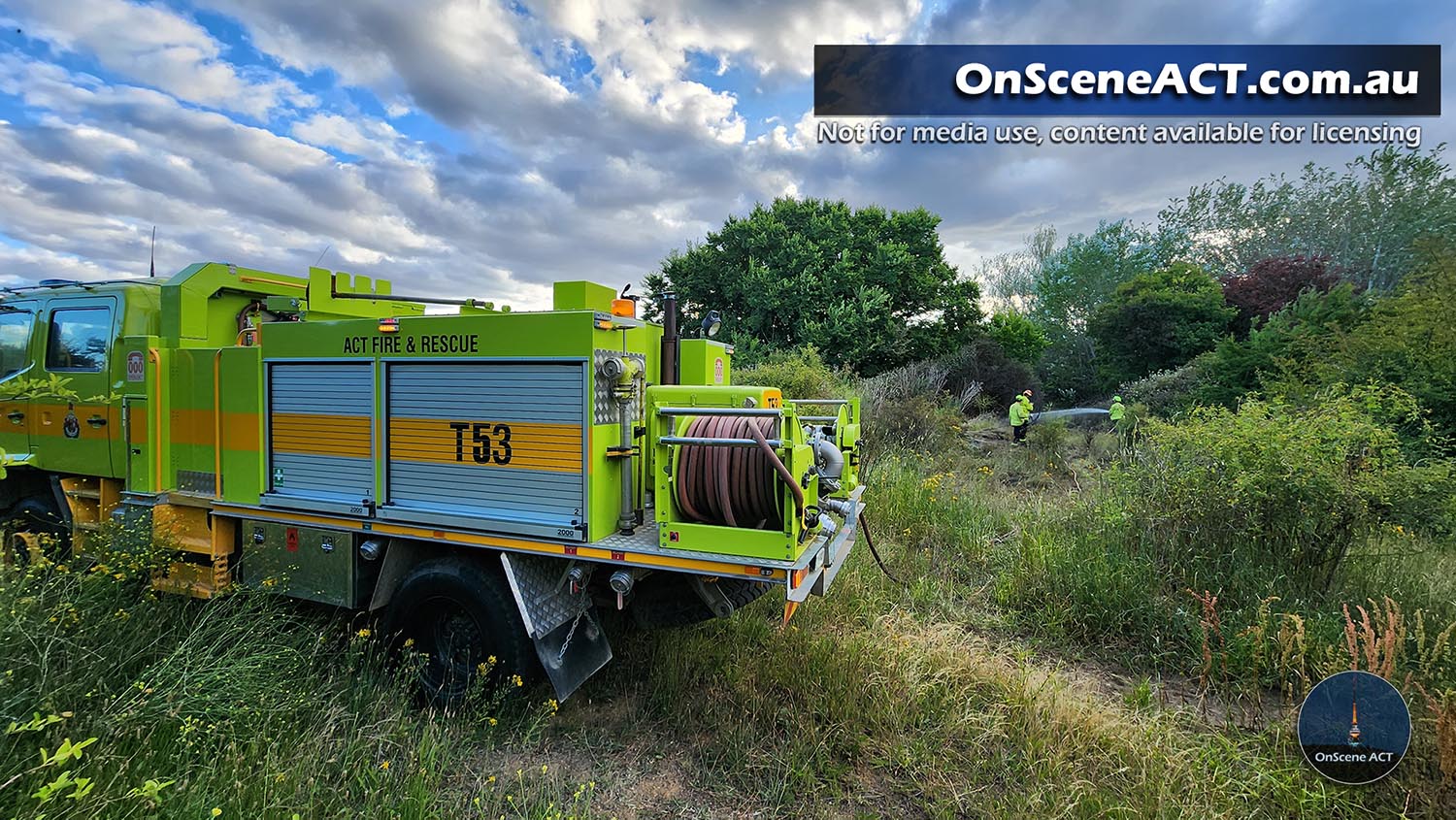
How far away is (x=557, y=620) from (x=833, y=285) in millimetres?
17465

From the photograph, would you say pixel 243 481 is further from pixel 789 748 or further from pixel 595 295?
pixel 789 748

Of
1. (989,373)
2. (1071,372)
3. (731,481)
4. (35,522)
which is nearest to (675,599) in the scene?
(731,481)

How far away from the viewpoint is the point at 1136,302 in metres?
26.0

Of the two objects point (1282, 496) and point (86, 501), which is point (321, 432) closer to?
point (86, 501)

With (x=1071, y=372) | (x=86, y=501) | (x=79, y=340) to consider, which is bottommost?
(x=86, y=501)

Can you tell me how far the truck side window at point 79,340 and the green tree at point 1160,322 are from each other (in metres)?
29.5

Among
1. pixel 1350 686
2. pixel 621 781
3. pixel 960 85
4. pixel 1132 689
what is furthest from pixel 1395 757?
pixel 960 85

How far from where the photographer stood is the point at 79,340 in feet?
17.7

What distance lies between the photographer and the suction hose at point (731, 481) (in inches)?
134

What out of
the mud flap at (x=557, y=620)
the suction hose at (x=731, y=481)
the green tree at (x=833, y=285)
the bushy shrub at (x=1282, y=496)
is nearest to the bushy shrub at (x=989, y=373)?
the green tree at (x=833, y=285)

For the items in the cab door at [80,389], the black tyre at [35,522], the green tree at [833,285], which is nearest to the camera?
the cab door at [80,389]

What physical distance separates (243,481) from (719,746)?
3.66 m

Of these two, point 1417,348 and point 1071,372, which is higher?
point 1071,372

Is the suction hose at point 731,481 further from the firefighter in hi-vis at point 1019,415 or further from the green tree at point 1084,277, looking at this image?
the green tree at point 1084,277
